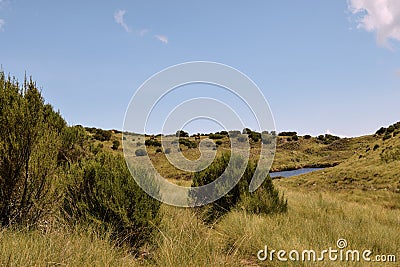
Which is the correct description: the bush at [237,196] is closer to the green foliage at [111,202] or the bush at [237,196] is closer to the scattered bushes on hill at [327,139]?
the green foliage at [111,202]

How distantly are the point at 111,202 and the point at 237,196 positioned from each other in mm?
4160

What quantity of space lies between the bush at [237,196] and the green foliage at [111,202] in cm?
241

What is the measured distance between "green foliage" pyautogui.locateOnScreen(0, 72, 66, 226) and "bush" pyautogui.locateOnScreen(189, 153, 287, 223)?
392 centimetres

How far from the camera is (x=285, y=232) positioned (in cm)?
662

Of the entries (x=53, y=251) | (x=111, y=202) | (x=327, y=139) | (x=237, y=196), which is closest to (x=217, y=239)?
(x=111, y=202)

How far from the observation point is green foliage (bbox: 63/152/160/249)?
6.02 meters

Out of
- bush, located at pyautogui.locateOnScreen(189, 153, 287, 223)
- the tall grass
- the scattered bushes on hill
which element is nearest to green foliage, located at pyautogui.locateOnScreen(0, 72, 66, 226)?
the tall grass

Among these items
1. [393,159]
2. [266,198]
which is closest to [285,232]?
[266,198]

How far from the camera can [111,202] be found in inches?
238

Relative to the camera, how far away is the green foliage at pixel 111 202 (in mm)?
6020

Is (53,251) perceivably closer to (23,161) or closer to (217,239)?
(23,161)

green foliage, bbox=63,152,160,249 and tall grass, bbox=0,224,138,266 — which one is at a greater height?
green foliage, bbox=63,152,160,249

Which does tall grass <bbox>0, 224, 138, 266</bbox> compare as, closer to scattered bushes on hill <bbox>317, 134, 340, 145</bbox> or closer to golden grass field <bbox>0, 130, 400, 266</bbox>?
golden grass field <bbox>0, 130, 400, 266</bbox>

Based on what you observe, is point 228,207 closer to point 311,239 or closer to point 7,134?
point 311,239
